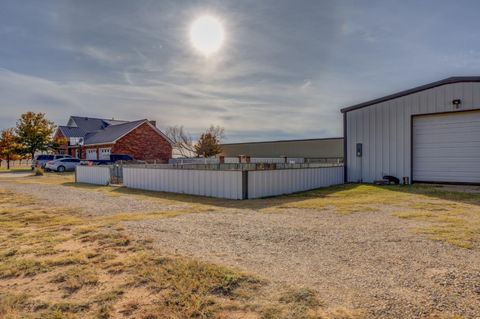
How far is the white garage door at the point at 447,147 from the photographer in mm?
11469

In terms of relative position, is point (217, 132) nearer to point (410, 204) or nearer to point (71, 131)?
point (71, 131)

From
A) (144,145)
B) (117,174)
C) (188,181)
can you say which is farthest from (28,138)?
(188,181)

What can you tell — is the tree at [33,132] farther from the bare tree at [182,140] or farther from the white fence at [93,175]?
the white fence at [93,175]

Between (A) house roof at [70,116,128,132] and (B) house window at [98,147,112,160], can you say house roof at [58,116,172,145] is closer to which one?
(A) house roof at [70,116,128,132]

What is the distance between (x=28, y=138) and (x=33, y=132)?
0.87m

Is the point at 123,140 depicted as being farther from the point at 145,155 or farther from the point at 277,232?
the point at 277,232

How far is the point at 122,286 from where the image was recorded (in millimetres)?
3281

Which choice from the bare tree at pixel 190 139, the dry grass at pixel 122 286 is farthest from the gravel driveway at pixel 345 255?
the bare tree at pixel 190 139

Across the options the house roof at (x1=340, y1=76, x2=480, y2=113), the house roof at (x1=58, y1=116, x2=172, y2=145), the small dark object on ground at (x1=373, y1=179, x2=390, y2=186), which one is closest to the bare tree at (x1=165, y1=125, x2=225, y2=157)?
the house roof at (x1=58, y1=116, x2=172, y2=145)

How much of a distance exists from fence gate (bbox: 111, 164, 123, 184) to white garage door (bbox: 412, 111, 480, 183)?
13861 mm

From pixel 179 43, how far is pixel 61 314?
12266 mm

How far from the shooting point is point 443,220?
612 centimetres

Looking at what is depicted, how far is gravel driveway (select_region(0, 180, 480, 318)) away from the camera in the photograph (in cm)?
287

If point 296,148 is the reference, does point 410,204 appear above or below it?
below
